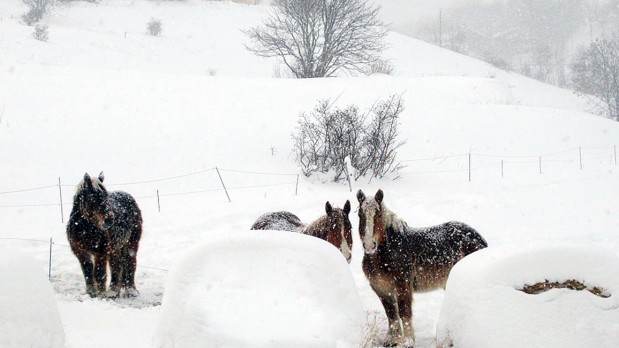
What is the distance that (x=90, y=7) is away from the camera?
46.4 m

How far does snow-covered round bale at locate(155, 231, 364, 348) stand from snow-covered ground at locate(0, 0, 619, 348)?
1362mm

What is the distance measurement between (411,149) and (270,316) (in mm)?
15099

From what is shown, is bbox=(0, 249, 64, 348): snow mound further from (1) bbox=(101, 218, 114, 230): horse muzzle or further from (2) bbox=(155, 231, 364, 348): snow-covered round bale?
(1) bbox=(101, 218, 114, 230): horse muzzle

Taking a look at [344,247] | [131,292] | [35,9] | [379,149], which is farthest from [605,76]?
[35,9]

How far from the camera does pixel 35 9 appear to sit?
129ft

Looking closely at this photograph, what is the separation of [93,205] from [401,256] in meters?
3.89

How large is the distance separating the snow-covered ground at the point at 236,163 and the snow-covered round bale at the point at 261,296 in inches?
53.6

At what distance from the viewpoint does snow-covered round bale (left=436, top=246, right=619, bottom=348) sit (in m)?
3.44

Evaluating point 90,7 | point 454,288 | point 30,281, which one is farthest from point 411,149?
point 90,7

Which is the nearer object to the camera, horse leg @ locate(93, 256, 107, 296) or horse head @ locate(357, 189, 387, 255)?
horse head @ locate(357, 189, 387, 255)

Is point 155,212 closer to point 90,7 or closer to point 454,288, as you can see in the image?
point 454,288

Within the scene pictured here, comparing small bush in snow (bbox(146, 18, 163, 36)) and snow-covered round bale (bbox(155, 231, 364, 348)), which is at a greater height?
small bush in snow (bbox(146, 18, 163, 36))

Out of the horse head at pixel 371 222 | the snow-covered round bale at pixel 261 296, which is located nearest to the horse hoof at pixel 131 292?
the horse head at pixel 371 222

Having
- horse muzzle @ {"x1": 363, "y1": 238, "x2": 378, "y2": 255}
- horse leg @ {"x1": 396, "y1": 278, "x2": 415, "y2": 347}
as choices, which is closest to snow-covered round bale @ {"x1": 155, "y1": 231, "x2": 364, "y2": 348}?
horse muzzle @ {"x1": 363, "y1": 238, "x2": 378, "y2": 255}
